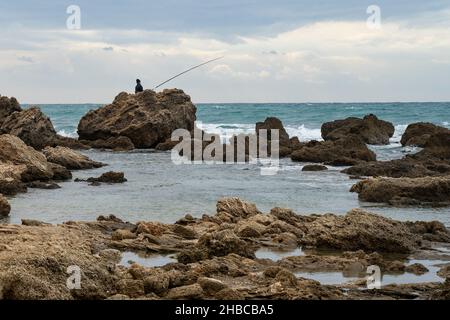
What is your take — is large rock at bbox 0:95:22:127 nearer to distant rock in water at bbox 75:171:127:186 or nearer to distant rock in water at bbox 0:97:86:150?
distant rock in water at bbox 0:97:86:150

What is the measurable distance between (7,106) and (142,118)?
6.87 meters

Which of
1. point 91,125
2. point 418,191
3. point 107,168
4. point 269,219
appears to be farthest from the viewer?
point 91,125

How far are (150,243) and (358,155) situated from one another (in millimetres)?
20044

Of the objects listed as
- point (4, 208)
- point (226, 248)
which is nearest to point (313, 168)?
point (4, 208)

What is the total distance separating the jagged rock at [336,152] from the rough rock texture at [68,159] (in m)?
8.98

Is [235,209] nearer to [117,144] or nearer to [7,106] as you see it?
[117,144]

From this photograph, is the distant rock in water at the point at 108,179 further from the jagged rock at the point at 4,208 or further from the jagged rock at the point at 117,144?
the jagged rock at the point at 117,144

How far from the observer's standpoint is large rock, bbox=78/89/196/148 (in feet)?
133

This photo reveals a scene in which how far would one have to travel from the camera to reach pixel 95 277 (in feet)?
29.8

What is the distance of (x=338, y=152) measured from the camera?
106ft

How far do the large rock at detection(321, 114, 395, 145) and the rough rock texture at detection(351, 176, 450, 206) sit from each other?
21.1 meters

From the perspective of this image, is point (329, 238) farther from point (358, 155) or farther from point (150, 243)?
point (358, 155)

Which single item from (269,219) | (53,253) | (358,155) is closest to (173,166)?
(358,155)

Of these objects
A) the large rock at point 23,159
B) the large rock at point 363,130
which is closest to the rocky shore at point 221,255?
the large rock at point 23,159
